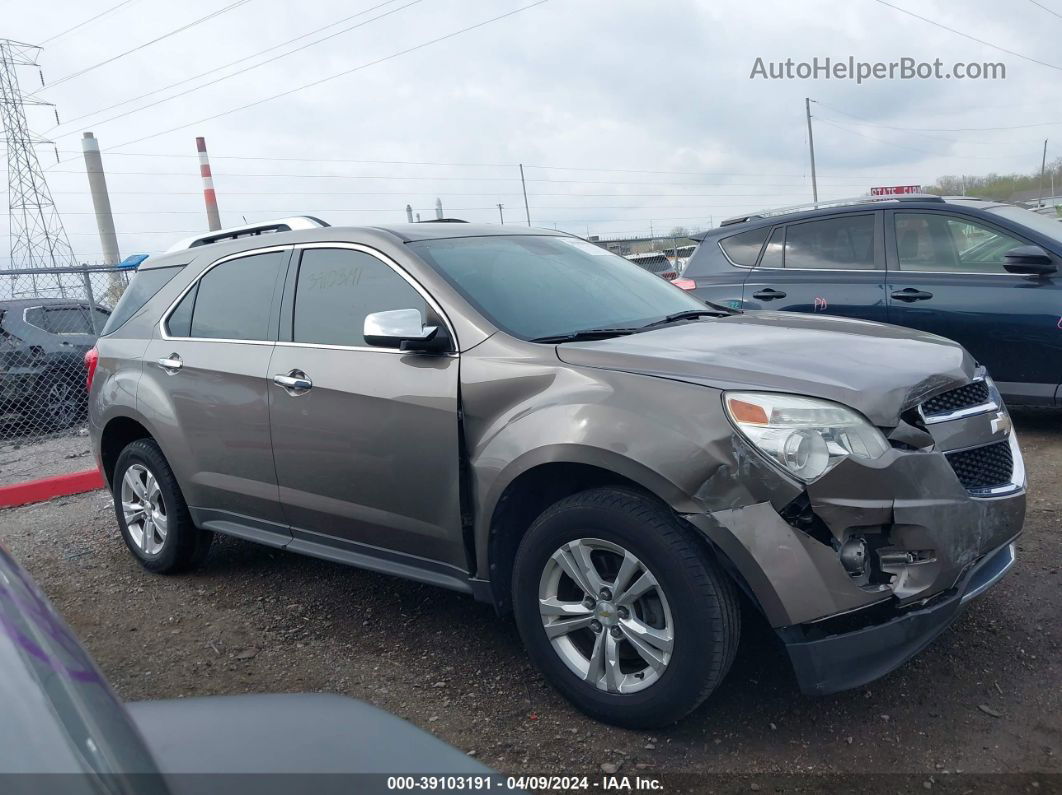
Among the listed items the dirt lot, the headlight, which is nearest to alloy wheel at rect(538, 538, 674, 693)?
the dirt lot

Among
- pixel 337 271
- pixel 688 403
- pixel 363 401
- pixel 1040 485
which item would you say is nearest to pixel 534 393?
pixel 688 403

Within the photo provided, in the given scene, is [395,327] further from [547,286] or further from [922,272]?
[922,272]

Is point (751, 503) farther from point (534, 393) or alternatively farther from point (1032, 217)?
point (1032, 217)

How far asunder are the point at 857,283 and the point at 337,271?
425 cm

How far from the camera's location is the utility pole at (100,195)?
37.6 m

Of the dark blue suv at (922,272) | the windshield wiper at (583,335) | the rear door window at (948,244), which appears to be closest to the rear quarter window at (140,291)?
the windshield wiper at (583,335)

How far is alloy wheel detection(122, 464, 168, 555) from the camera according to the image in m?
4.75

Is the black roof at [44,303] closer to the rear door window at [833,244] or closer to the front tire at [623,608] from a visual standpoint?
the rear door window at [833,244]

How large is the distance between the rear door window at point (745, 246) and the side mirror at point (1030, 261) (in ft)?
6.00

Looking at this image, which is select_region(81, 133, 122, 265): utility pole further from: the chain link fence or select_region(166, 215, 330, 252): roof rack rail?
select_region(166, 215, 330, 252): roof rack rail

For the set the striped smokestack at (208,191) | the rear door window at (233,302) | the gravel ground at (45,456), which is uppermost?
the striped smokestack at (208,191)

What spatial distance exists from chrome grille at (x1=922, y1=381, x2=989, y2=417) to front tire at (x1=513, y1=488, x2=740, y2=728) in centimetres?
90

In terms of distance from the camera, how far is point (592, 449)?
2.86 meters

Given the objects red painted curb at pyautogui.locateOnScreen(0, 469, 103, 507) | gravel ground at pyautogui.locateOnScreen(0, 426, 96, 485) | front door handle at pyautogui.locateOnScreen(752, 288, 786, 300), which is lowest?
gravel ground at pyautogui.locateOnScreen(0, 426, 96, 485)
